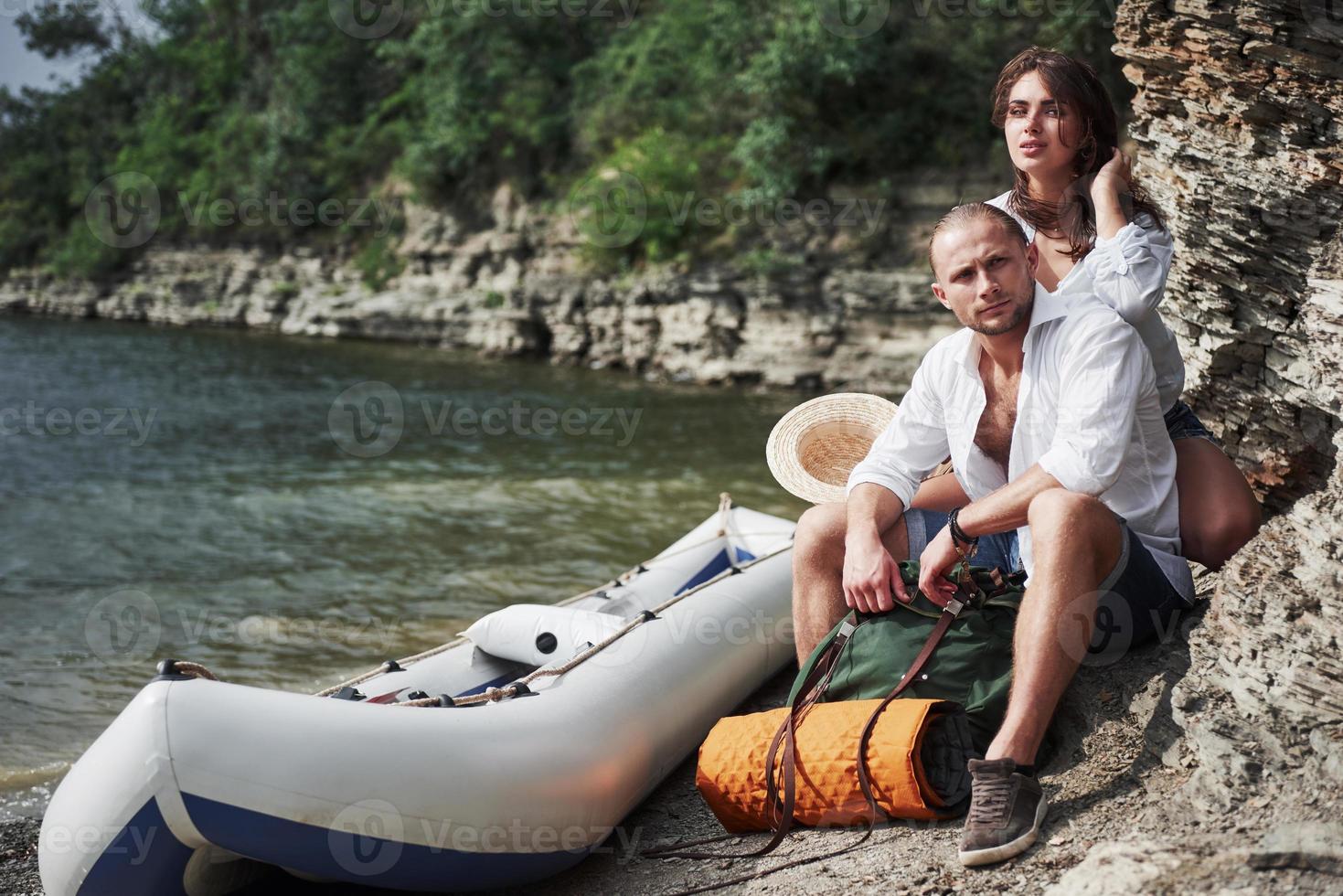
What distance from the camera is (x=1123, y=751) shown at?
2693 mm

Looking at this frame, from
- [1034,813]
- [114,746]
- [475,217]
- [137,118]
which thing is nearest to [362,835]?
[114,746]

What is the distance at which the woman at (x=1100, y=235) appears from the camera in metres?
2.89

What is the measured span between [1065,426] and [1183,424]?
0.67 m

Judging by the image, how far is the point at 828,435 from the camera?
3973 mm

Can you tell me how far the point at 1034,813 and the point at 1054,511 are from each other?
68cm

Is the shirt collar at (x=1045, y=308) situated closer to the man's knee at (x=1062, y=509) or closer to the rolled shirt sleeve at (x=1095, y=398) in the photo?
the rolled shirt sleeve at (x=1095, y=398)

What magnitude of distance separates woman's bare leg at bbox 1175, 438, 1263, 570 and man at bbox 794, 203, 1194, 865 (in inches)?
3.2

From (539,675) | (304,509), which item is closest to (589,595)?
(539,675)

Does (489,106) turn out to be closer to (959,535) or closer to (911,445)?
(911,445)

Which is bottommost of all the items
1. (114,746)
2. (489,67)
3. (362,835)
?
(362,835)

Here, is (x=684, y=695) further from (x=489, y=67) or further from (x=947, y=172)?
(x=489, y=67)

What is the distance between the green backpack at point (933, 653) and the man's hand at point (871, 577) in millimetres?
44

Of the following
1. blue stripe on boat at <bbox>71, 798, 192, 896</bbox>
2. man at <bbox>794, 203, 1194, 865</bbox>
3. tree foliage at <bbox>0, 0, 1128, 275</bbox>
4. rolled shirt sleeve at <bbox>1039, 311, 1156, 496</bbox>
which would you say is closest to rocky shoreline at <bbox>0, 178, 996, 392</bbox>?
tree foliage at <bbox>0, 0, 1128, 275</bbox>

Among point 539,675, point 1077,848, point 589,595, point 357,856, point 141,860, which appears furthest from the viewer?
point 589,595
